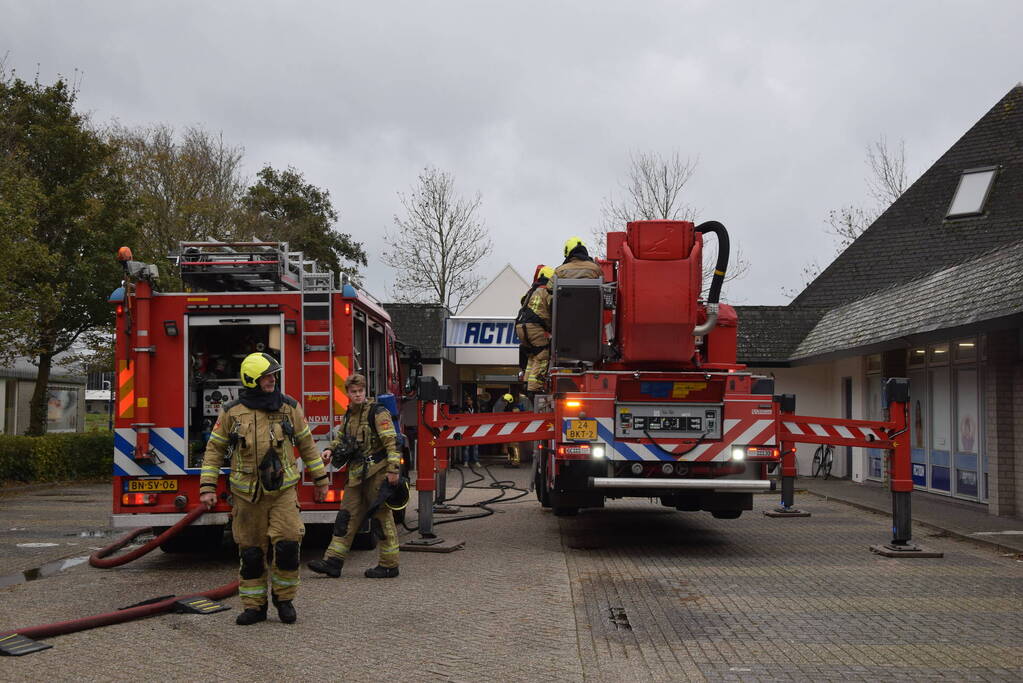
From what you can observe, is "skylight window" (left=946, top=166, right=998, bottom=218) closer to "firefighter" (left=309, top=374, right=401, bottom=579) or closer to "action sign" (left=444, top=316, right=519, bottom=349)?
"action sign" (left=444, top=316, right=519, bottom=349)

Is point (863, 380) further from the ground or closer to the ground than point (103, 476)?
further from the ground

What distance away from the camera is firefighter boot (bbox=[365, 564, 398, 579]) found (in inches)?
354

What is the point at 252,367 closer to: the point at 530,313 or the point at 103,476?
the point at 530,313

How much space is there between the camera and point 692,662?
614cm

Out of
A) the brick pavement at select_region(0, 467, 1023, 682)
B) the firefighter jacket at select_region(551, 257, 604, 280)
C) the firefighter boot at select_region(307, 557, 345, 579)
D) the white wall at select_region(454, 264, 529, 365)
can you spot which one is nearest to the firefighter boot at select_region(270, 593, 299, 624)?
the brick pavement at select_region(0, 467, 1023, 682)

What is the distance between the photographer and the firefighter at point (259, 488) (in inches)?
277

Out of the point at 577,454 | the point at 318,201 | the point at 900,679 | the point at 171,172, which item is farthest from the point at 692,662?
the point at 318,201

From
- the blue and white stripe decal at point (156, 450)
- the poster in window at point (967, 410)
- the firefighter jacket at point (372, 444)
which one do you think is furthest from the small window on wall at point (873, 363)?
Answer: the blue and white stripe decal at point (156, 450)

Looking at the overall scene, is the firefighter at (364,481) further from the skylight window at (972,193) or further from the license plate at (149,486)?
the skylight window at (972,193)

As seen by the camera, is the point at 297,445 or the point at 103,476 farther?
the point at 103,476

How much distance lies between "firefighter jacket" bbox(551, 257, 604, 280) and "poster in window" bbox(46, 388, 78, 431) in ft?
111

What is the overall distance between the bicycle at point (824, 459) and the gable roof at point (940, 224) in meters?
4.08

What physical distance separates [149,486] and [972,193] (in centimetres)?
2054

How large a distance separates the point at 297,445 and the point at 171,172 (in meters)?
26.4
